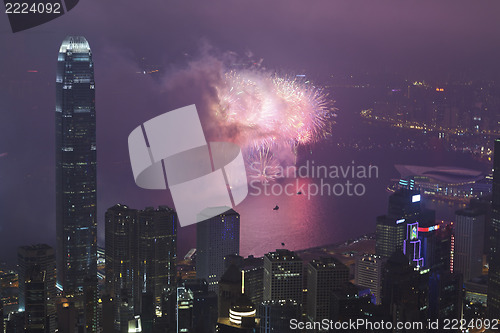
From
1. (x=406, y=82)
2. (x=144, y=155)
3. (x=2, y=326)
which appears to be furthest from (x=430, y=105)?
(x=2, y=326)

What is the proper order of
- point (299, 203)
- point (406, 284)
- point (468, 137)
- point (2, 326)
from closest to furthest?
point (2, 326) < point (406, 284) < point (468, 137) < point (299, 203)

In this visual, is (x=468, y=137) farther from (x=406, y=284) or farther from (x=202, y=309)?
(x=202, y=309)

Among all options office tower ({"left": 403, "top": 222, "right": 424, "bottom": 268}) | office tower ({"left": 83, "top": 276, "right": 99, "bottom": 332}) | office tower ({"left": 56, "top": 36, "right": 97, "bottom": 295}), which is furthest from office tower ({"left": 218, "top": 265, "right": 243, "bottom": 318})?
office tower ({"left": 56, "top": 36, "right": 97, "bottom": 295})

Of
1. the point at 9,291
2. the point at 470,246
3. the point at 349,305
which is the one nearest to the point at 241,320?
the point at 349,305

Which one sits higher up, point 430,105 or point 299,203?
point 430,105

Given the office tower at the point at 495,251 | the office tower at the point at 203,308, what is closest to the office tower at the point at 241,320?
the office tower at the point at 203,308

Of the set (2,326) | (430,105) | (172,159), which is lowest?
(2,326)

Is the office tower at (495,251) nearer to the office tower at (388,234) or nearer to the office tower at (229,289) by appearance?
the office tower at (388,234)
